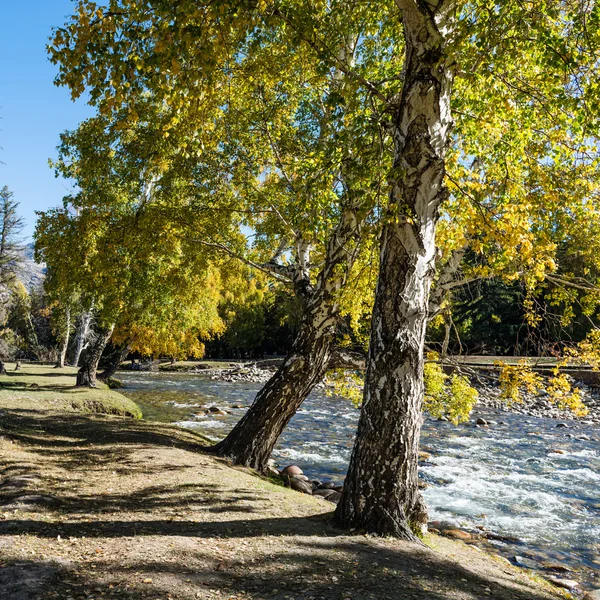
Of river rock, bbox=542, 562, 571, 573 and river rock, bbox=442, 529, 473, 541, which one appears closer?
river rock, bbox=542, 562, 571, 573

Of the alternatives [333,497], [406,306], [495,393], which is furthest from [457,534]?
[495,393]

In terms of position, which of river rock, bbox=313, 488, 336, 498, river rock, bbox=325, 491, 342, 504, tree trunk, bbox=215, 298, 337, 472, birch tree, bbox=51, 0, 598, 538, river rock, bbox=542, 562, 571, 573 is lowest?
river rock, bbox=542, 562, 571, 573

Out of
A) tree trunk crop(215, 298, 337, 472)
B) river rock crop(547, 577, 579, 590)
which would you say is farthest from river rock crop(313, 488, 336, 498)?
river rock crop(547, 577, 579, 590)

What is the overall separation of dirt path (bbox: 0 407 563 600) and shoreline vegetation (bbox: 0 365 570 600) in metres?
0.01

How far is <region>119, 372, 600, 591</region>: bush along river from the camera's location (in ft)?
31.0

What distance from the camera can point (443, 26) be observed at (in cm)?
588

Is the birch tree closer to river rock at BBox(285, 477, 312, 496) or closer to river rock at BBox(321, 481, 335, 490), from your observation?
river rock at BBox(285, 477, 312, 496)

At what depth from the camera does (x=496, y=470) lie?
1459 cm

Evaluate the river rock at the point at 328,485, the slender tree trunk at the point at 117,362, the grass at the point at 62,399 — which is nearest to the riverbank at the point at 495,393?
the river rock at the point at 328,485

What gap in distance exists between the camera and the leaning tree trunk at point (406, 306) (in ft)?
18.8

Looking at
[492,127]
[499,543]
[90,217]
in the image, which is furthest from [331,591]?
[90,217]

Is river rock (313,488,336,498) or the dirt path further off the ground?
the dirt path

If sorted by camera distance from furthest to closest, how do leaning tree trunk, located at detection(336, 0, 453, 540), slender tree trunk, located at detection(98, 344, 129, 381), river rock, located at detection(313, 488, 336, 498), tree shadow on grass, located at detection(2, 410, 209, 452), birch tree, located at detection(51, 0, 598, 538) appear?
slender tree trunk, located at detection(98, 344, 129, 381)
river rock, located at detection(313, 488, 336, 498)
tree shadow on grass, located at detection(2, 410, 209, 452)
leaning tree trunk, located at detection(336, 0, 453, 540)
birch tree, located at detection(51, 0, 598, 538)

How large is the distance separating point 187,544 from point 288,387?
4624mm
